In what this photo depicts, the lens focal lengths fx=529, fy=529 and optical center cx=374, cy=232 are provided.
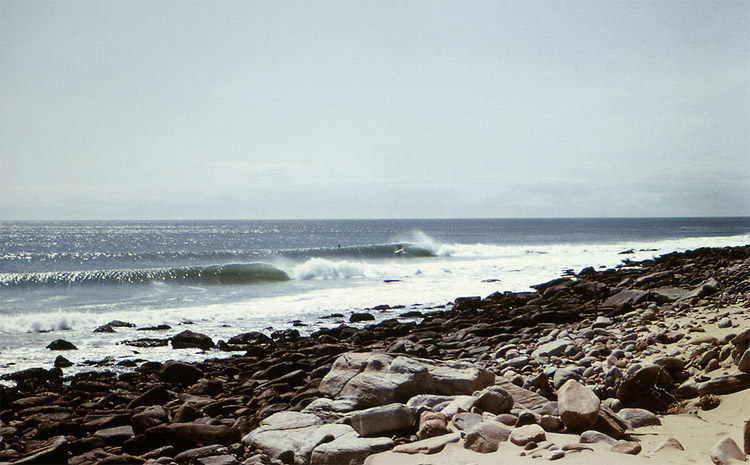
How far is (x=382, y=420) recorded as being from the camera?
4836mm

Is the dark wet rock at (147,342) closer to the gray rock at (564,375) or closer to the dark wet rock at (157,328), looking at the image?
the dark wet rock at (157,328)

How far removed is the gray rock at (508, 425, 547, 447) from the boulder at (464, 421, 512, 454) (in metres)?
0.07

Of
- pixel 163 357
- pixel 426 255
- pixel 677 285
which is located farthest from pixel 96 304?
pixel 426 255

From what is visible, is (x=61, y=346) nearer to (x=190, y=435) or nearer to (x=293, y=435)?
(x=190, y=435)

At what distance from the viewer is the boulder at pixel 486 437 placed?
4191 mm

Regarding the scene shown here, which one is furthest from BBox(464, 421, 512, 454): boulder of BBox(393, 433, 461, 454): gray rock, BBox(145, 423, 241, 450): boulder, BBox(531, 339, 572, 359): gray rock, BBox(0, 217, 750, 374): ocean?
BBox(0, 217, 750, 374): ocean

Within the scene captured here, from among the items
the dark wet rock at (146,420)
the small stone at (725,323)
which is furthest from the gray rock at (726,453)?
the dark wet rock at (146,420)

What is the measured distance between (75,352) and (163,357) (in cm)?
217

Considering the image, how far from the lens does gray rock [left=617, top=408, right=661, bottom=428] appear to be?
15.1ft

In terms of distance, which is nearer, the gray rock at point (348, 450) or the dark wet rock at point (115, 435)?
the gray rock at point (348, 450)

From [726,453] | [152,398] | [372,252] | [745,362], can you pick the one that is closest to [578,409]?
[726,453]

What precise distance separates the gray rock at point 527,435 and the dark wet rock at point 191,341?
8916 mm

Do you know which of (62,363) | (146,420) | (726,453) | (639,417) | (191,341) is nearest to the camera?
(726,453)

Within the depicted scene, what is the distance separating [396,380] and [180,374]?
492 centimetres
